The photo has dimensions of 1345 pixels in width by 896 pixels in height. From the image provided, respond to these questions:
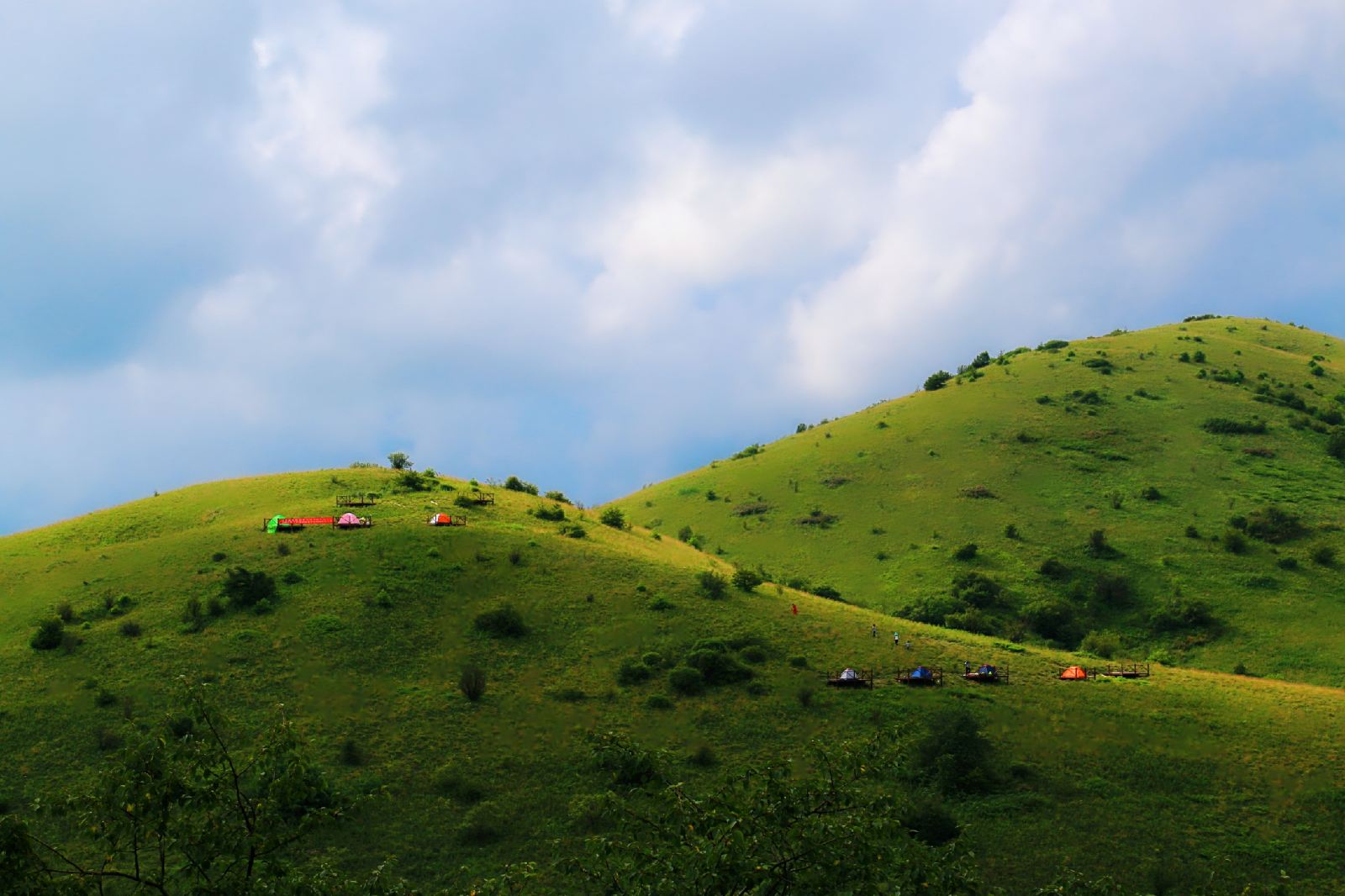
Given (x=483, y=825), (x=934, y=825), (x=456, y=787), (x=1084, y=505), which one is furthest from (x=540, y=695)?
(x=1084, y=505)

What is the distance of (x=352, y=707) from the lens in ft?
196

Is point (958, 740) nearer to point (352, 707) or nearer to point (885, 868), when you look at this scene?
point (352, 707)

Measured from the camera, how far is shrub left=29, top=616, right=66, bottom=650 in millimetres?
64625

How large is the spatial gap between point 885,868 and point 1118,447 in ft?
436

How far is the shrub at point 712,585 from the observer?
78562mm

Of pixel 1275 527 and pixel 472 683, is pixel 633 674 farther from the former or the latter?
pixel 1275 527

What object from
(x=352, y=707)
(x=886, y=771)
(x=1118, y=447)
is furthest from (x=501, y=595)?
(x=1118, y=447)

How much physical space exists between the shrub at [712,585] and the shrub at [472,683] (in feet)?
69.5

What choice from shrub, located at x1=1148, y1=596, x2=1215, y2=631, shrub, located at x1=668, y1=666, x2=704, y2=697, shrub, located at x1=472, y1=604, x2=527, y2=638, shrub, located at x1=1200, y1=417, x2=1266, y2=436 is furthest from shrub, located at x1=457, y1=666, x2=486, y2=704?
shrub, located at x1=1200, y1=417, x2=1266, y2=436

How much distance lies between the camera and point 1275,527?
11088 cm

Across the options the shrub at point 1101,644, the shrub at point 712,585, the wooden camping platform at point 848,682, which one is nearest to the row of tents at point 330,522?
the shrub at point 712,585

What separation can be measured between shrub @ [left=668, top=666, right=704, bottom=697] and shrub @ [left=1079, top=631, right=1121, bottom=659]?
4400 centimetres

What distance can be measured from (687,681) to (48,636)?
4206 centimetres

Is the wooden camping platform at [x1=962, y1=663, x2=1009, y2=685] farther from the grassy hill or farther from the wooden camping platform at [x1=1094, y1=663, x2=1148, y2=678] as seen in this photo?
the wooden camping platform at [x1=1094, y1=663, x2=1148, y2=678]
